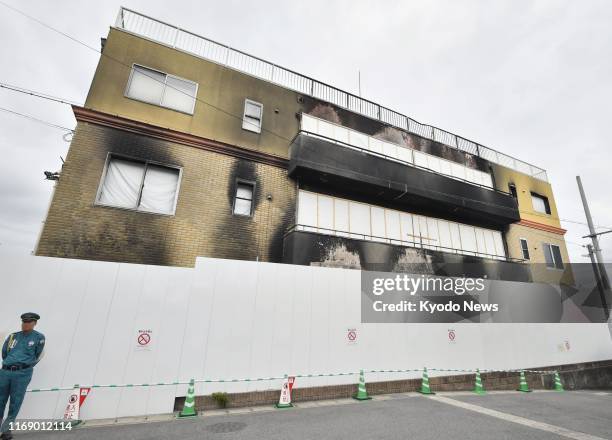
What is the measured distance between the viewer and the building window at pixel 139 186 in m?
9.45

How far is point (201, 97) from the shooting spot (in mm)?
11578

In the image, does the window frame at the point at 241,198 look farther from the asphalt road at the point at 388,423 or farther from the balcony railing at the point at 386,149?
the asphalt road at the point at 388,423

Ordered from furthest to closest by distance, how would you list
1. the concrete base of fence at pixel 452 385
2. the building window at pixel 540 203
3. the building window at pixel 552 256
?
the building window at pixel 540 203 → the building window at pixel 552 256 → the concrete base of fence at pixel 452 385

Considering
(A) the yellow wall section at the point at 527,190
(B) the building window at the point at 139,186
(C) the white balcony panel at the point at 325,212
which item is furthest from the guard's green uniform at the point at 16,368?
(A) the yellow wall section at the point at 527,190

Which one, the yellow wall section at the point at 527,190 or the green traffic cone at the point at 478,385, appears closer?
the green traffic cone at the point at 478,385

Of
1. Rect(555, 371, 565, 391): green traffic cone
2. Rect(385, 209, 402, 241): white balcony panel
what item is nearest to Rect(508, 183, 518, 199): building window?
Rect(385, 209, 402, 241): white balcony panel

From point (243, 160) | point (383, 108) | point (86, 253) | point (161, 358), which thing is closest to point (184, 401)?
point (161, 358)

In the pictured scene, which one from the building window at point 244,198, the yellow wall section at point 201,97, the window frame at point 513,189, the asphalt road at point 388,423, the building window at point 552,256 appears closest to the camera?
the asphalt road at point 388,423

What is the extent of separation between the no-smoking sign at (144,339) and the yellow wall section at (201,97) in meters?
7.33

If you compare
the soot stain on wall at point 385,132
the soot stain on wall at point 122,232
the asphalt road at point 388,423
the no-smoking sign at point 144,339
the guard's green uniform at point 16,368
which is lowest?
the asphalt road at point 388,423

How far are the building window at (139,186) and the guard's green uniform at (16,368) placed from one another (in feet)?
15.9

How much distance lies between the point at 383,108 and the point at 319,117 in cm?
449

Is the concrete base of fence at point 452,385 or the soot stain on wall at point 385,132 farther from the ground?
the soot stain on wall at point 385,132

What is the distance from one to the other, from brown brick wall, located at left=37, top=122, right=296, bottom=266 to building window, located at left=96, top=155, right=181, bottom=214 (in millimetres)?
266
